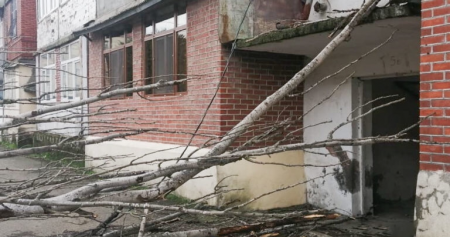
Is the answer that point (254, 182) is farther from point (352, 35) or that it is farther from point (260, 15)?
point (352, 35)

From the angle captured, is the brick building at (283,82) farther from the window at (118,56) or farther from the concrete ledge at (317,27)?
the window at (118,56)

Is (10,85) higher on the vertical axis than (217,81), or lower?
higher

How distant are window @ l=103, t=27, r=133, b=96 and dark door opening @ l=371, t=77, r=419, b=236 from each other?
16.2 ft

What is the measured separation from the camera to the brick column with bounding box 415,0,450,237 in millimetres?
3790

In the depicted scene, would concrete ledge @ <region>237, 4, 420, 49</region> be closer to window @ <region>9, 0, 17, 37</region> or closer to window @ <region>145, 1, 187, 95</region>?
window @ <region>145, 1, 187, 95</region>

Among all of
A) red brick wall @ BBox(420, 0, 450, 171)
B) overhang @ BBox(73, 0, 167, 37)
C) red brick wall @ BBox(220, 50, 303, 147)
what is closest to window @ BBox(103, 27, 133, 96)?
overhang @ BBox(73, 0, 167, 37)

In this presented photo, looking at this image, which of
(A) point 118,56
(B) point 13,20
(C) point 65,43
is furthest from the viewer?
(B) point 13,20

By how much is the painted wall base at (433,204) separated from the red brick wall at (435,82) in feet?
0.29

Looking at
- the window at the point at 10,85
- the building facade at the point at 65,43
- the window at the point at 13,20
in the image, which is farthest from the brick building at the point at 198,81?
the window at the point at 13,20

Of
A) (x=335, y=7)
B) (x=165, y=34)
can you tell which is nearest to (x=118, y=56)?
(x=165, y=34)

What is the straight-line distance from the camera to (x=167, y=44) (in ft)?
27.2

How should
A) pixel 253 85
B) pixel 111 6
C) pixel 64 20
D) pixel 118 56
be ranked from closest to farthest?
pixel 253 85 → pixel 118 56 → pixel 111 6 → pixel 64 20

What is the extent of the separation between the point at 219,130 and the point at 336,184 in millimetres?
1986

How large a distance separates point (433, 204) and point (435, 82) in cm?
104
